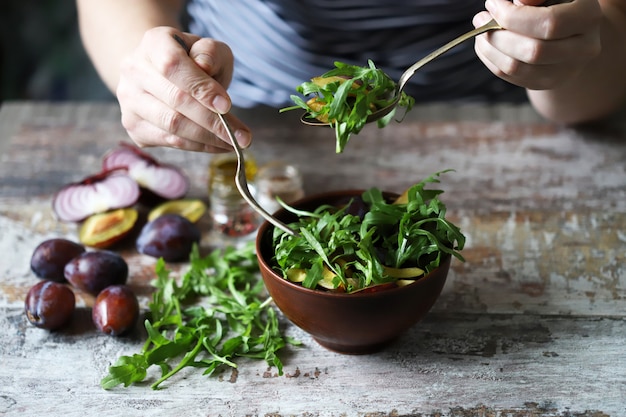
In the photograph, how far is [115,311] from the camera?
3.56 feet

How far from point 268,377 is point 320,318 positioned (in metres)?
0.13

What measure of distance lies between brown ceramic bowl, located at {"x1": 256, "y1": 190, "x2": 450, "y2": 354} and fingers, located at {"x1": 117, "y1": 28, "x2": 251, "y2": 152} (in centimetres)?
20

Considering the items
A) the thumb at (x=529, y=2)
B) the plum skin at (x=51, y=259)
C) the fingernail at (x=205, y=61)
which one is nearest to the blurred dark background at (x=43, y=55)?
the plum skin at (x=51, y=259)

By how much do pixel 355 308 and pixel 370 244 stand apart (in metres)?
Answer: 0.09

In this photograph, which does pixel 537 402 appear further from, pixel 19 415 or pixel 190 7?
pixel 190 7

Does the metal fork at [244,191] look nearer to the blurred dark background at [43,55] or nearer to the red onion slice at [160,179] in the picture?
the red onion slice at [160,179]

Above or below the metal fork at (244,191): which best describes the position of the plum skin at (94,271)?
below

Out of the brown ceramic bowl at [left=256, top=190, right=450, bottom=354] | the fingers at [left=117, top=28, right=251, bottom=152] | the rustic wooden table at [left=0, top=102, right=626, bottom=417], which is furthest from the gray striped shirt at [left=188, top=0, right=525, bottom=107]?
the brown ceramic bowl at [left=256, top=190, right=450, bottom=354]

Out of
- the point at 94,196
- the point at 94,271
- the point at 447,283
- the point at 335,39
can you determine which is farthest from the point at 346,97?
the point at 335,39

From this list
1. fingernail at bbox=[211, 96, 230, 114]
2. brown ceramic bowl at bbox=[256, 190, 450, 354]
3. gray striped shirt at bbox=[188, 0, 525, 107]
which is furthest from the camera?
gray striped shirt at bbox=[188, 0, 525, 107]

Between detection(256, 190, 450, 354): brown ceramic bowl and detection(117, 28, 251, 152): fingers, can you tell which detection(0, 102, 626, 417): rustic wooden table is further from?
detection(117, 28, 251, 152): fingers

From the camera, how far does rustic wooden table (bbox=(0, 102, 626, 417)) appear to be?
3.20ft

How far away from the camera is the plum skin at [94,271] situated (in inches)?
46.1

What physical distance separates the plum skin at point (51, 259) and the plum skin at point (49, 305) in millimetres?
88
